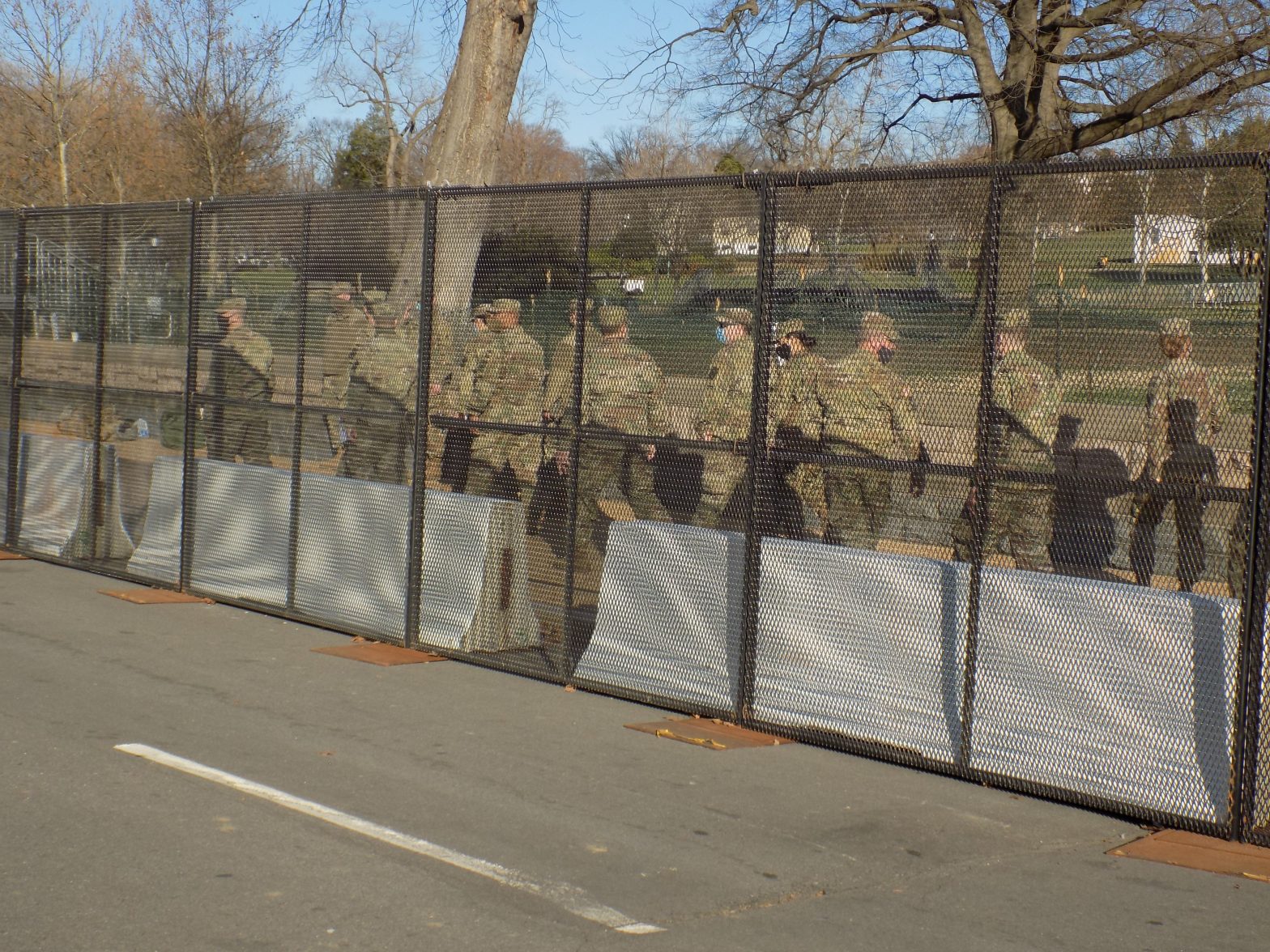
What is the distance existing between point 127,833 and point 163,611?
5.12 metres

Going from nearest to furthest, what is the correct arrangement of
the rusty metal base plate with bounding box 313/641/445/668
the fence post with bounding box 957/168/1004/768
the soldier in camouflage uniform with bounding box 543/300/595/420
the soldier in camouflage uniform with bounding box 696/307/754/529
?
1. the fence post with bounding box 957/168/1004/768
2. the soldier in camouflage uniform with bounding box 696/307/754/529
3. the soldier in camouflage uniform with bounding box 543/300/595/420
4. the rusty metal base plate with bounding box 313/641/445/668

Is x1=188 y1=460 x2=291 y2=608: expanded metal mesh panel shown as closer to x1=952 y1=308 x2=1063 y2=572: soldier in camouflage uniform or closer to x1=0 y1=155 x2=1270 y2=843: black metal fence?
x1=0 y1=155 x2=1270 y2=843: black metal fence

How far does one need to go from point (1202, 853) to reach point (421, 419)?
528cm

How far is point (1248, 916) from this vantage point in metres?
4.91

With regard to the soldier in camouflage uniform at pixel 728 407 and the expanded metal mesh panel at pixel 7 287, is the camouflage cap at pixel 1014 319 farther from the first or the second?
the expanded metal mesh panel at pixel 7 287

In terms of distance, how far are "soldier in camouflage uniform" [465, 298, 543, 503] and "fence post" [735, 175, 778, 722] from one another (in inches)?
62.6

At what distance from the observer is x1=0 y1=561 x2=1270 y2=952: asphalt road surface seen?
178 inches

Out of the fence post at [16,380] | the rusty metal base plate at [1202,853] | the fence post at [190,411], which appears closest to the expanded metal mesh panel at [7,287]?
the fence post at [16,380]

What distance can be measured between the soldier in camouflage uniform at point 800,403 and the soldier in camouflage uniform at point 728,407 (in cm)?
17

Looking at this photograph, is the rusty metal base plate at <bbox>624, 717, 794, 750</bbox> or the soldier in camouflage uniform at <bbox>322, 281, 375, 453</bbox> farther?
the soldier in camouflage uniform at <bbox>322, 281, 375, 453</bbox>

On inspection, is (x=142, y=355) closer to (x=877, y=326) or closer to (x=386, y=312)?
(x=386, y=312)


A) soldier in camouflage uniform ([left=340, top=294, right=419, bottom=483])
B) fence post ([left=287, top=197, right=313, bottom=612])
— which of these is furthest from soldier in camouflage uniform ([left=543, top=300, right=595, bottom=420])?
fence post ([left=287, top=197, right=313, bottom=612])

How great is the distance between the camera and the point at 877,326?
6.70 metres

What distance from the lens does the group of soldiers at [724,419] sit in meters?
5.92
